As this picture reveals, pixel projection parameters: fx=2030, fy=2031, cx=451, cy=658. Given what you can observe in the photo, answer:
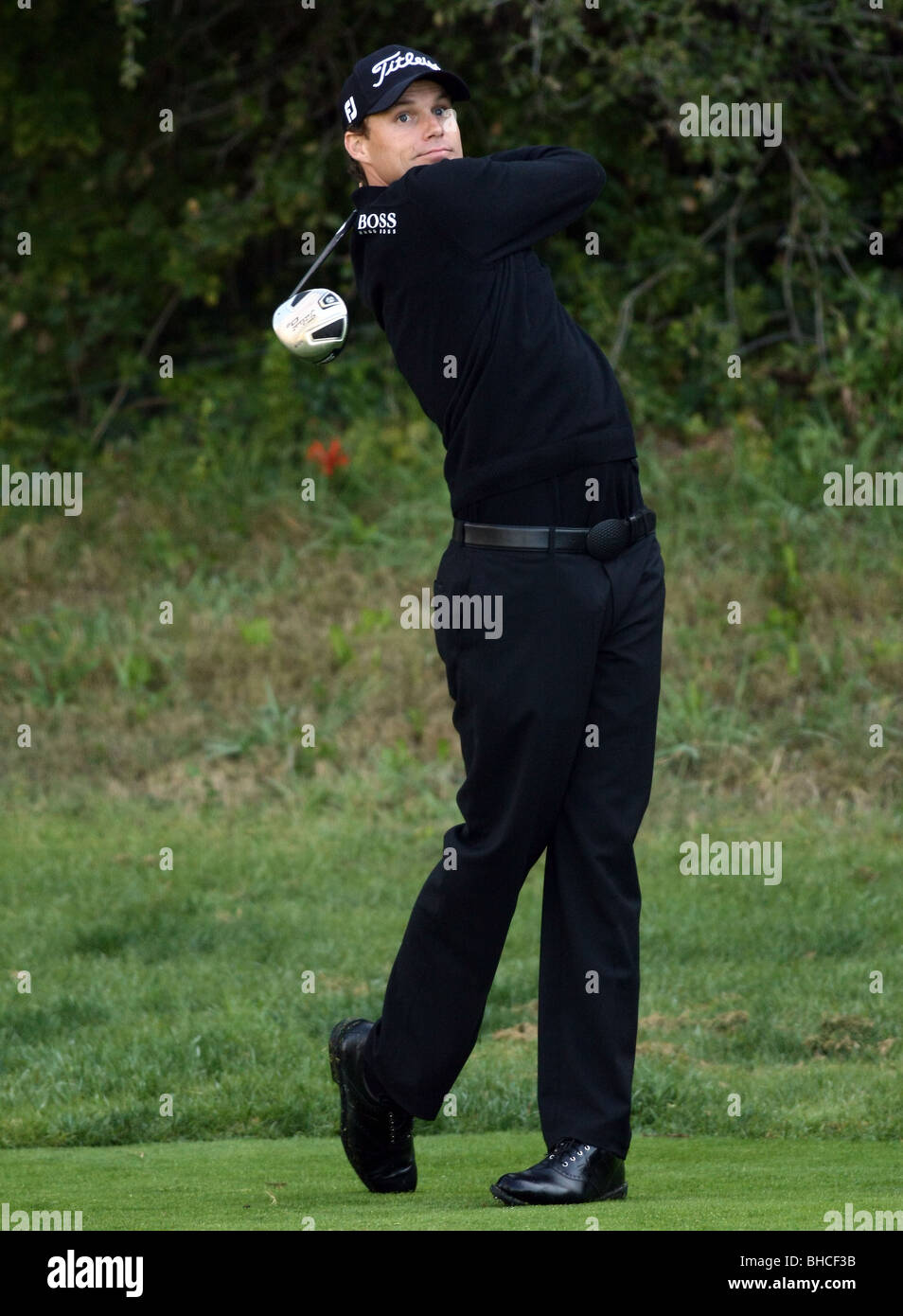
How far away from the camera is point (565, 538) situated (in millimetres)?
3936

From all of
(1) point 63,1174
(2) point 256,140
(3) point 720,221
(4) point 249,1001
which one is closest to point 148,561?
(2) point 256,140

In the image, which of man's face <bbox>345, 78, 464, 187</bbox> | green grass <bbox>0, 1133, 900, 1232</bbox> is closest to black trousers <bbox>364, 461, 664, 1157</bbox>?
green grass <bbox>0, 1133, 900, 1232</bbox>

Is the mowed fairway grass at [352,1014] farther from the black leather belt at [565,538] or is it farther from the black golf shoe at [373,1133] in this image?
the black leather belt at [565,538]

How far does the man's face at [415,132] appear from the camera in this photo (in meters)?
4.04

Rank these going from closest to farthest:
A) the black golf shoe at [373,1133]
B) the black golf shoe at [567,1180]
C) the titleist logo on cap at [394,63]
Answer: the black golf shoe at [567,1180] → the titleist logo on cap at [394,63] → the black golf shoe at [373,1133]

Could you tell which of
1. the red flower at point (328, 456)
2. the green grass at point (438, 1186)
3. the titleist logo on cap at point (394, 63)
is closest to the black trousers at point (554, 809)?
the green grass at point (438, 1186)

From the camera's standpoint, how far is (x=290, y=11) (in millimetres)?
12023

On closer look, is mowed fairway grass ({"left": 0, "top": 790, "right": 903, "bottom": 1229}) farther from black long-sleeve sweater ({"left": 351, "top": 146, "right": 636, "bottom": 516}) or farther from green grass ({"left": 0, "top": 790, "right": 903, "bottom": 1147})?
black long-sleeve sweater ({"left": 351, "top": 146, "right": 636, "bottom": 516})

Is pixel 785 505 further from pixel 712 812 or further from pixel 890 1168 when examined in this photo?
pixel 890 1168

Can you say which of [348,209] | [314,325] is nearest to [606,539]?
[314,325]

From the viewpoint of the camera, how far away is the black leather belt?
3934 mm

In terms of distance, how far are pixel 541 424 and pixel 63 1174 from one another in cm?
199

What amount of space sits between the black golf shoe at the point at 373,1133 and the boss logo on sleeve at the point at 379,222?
1.64m

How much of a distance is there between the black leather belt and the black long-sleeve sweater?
8 centimetres
